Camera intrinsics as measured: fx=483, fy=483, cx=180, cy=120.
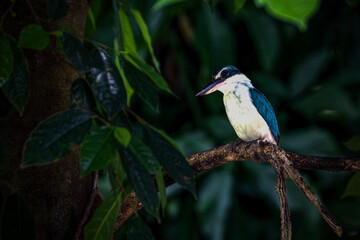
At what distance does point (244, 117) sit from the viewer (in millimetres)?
1180

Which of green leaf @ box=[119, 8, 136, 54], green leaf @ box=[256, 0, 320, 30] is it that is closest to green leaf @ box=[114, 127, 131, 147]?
green leaf @ box=[256, 0, 320, 30]

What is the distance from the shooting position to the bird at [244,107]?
116cm

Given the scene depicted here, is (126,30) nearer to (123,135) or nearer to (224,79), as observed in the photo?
(224,79)

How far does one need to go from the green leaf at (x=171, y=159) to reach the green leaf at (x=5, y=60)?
0.20 m

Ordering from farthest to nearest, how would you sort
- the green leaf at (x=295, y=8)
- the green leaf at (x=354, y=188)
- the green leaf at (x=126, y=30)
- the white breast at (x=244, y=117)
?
the white breast at (x=244, y=117) < the green leaf at (x=126, y=30) < the green leaf at (x=354, y=188) < the green leaf at (x=295, y=8)

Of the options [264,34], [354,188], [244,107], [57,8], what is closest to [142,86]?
[57,8]

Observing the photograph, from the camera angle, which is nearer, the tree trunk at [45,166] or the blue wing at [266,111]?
the tree trunk at [45,166]

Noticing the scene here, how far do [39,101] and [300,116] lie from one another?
171 cm

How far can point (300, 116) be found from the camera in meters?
2.28

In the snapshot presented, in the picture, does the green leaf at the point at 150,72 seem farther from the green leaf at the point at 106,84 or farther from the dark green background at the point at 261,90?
the dark green background at the point at 261,90

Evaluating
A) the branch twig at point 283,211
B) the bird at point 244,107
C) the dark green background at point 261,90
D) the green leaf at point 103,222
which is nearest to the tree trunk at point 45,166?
the green leaf at point 103,222

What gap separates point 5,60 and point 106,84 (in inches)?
5.1

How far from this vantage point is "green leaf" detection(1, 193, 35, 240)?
63 cm

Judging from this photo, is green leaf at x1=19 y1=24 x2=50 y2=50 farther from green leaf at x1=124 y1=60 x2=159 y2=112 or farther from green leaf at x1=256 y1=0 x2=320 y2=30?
green leaf at x1=256 y1=0 x2=320 y2=30
